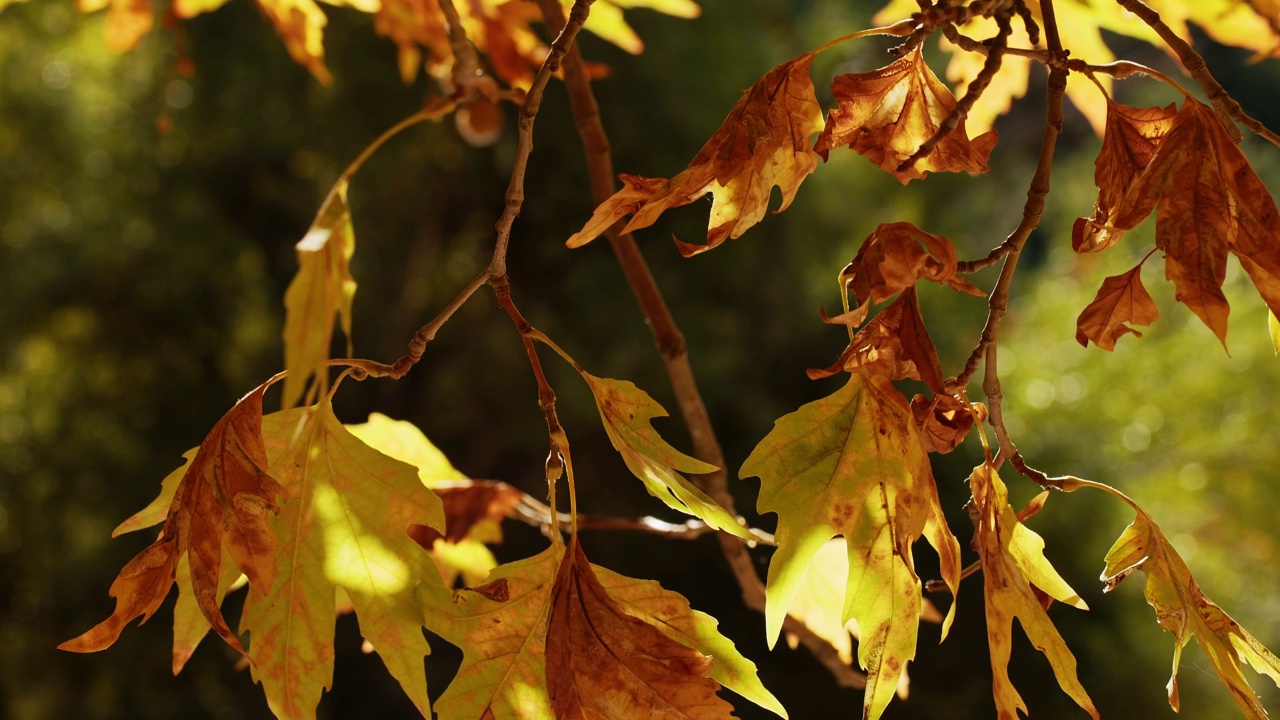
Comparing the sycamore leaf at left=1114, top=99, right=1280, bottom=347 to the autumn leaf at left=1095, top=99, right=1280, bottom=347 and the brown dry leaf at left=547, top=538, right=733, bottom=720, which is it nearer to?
the autumn leaf at left=1095, top=99, right=1280, bottom=347

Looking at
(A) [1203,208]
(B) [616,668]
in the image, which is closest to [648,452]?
(B) [616,668]

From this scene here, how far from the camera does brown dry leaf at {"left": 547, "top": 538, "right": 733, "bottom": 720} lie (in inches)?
11.0

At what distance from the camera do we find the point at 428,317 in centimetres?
161

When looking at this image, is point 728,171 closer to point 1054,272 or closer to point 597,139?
point 597,139

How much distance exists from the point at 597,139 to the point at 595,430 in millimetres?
955

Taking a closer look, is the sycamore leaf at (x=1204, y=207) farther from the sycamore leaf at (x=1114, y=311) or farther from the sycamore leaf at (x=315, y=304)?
the sycamore leaf at (x=315, y=304)

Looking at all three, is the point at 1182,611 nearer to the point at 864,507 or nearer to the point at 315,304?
the point at 864,507

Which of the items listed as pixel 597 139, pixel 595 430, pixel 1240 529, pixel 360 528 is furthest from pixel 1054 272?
pixel 360 528

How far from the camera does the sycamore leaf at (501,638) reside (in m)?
0.30

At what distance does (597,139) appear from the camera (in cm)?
44

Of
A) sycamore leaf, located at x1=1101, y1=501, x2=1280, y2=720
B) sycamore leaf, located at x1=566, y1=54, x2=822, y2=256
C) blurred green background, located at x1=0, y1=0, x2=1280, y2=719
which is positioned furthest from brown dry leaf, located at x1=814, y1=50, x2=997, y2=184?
blurred green background, located at x1=0, y1=0, x2=1280, y2=719

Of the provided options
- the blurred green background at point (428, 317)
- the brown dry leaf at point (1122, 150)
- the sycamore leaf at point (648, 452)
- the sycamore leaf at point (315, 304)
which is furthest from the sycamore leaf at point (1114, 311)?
the blurred green background at point (428, 317)

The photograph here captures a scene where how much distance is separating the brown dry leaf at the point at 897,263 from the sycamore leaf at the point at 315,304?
15 centimetres

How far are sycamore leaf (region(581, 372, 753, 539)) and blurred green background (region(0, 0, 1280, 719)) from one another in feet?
2.88
